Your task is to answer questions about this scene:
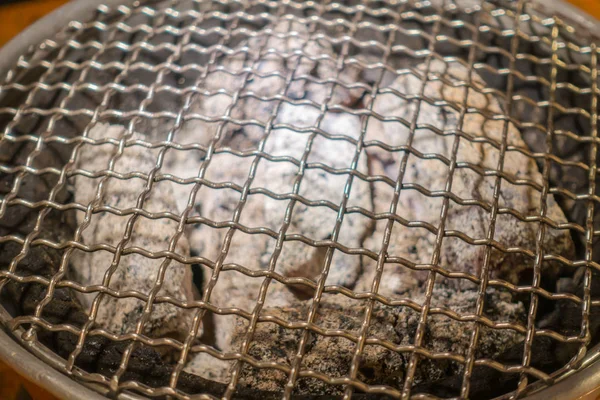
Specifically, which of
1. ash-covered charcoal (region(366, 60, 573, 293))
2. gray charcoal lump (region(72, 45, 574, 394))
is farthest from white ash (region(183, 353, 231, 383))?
ash-covered charcoal (region(366, 60, 573, 293))

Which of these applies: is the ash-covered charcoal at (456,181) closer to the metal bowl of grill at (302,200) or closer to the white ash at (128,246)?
the metal bowl of grill at (302,200)

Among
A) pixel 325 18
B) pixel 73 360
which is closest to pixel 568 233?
pixel 325 18

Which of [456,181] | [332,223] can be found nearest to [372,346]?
[332,223]

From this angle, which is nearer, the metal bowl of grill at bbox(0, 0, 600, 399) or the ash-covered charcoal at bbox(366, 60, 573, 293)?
the metal bowl of grill at bbox(0, 0, 600, 399)

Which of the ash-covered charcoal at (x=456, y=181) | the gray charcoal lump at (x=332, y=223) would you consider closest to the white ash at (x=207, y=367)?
the gray charcoal lump at (x=332, y=223)

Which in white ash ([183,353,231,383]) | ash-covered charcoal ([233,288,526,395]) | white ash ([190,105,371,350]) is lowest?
white ash ([183,353,231,383])

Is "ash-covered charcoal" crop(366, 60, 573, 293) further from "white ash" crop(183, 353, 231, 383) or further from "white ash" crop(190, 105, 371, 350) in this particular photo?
"white ash" crop(183, 353, 231, 383)

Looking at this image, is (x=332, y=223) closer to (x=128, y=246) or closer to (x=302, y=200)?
(x=302, y=200)

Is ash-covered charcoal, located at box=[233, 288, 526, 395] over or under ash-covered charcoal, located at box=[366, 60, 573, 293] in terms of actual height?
under
